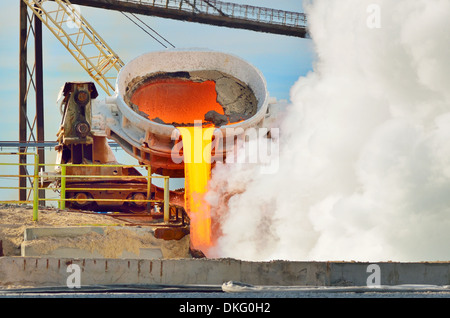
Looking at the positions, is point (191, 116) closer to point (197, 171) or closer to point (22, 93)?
point (197, 171)

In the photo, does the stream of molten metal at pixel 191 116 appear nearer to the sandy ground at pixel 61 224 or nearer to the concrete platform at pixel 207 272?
the sandy ground at pixel 61 224

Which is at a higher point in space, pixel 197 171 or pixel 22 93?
pixel 22 93

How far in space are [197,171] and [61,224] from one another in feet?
11.5

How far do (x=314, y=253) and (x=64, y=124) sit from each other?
5525 mm

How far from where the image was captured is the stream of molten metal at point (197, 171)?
12.8 metres

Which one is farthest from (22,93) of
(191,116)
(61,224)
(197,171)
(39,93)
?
(61,224)

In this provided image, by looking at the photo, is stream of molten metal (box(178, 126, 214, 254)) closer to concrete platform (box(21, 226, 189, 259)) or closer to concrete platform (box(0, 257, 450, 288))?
concrete platform (box(21, 226, 189, 259))

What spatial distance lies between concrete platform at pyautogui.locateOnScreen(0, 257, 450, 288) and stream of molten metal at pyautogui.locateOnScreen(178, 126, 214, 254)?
4695mm

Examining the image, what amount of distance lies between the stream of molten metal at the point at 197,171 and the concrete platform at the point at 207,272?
15.4 feet

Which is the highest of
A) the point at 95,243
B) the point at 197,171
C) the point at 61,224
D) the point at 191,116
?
the point at 191,116

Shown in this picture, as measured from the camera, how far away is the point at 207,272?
7855 mm

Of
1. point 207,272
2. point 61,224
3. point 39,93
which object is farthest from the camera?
point 39,93

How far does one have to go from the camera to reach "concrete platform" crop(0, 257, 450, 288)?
7.58 m
